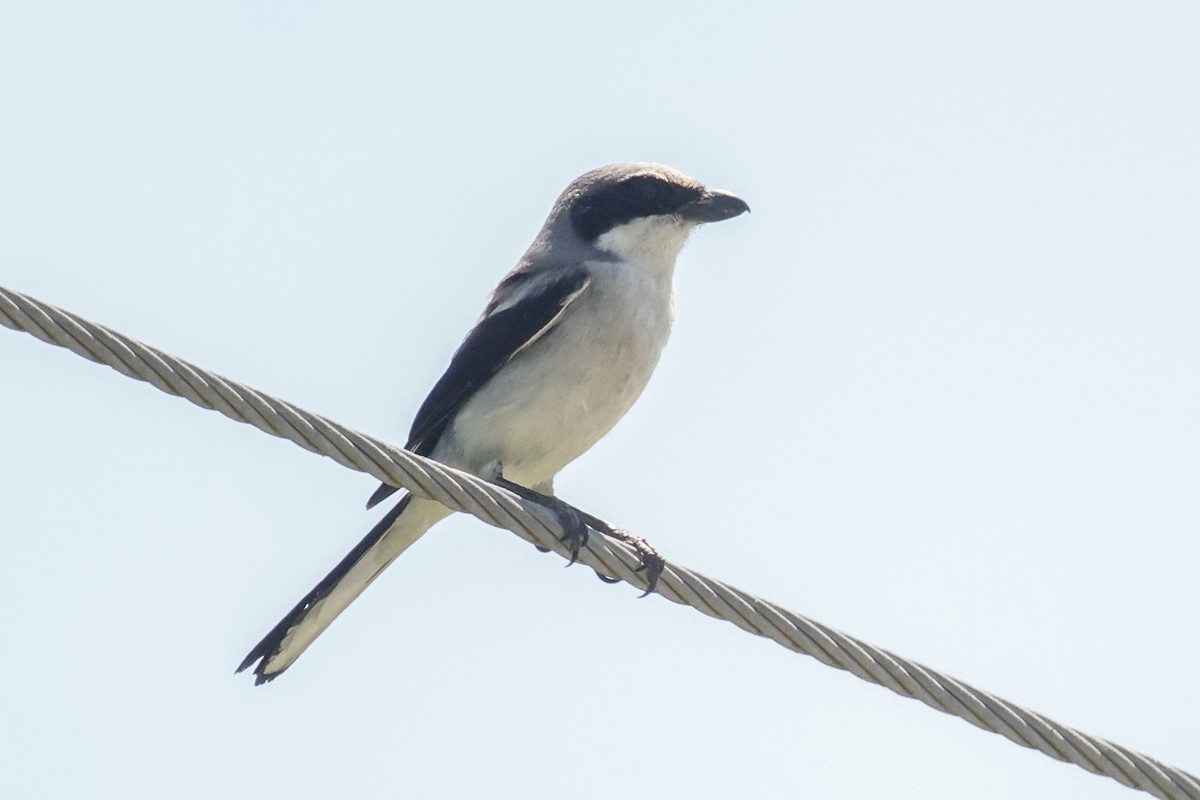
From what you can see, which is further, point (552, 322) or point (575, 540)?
point (552, 322)

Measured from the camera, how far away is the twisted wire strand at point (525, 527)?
4117 millimetres

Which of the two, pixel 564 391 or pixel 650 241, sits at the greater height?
pixel 650 241

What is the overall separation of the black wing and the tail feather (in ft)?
0.40

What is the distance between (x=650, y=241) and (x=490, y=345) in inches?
37.9

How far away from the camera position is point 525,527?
514cm

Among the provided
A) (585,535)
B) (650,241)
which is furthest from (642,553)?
(650,241)

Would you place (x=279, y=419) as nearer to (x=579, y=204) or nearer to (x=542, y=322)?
(x=542, y=322)

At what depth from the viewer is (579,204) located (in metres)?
7.64

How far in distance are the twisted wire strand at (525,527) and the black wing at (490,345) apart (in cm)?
175

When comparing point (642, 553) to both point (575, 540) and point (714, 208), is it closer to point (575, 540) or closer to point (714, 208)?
point (575, 540)

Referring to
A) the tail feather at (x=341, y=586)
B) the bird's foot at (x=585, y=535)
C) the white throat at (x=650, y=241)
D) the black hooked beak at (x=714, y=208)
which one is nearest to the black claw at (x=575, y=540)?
the bird's foot at (x=585, y=535)

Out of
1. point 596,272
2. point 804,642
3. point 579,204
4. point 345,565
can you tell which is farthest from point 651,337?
point 804,642

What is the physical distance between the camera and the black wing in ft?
22.4

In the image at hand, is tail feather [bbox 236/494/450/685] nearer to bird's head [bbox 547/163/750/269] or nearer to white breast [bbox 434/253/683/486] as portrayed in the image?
white breast [bbox 434/253/683/486]
